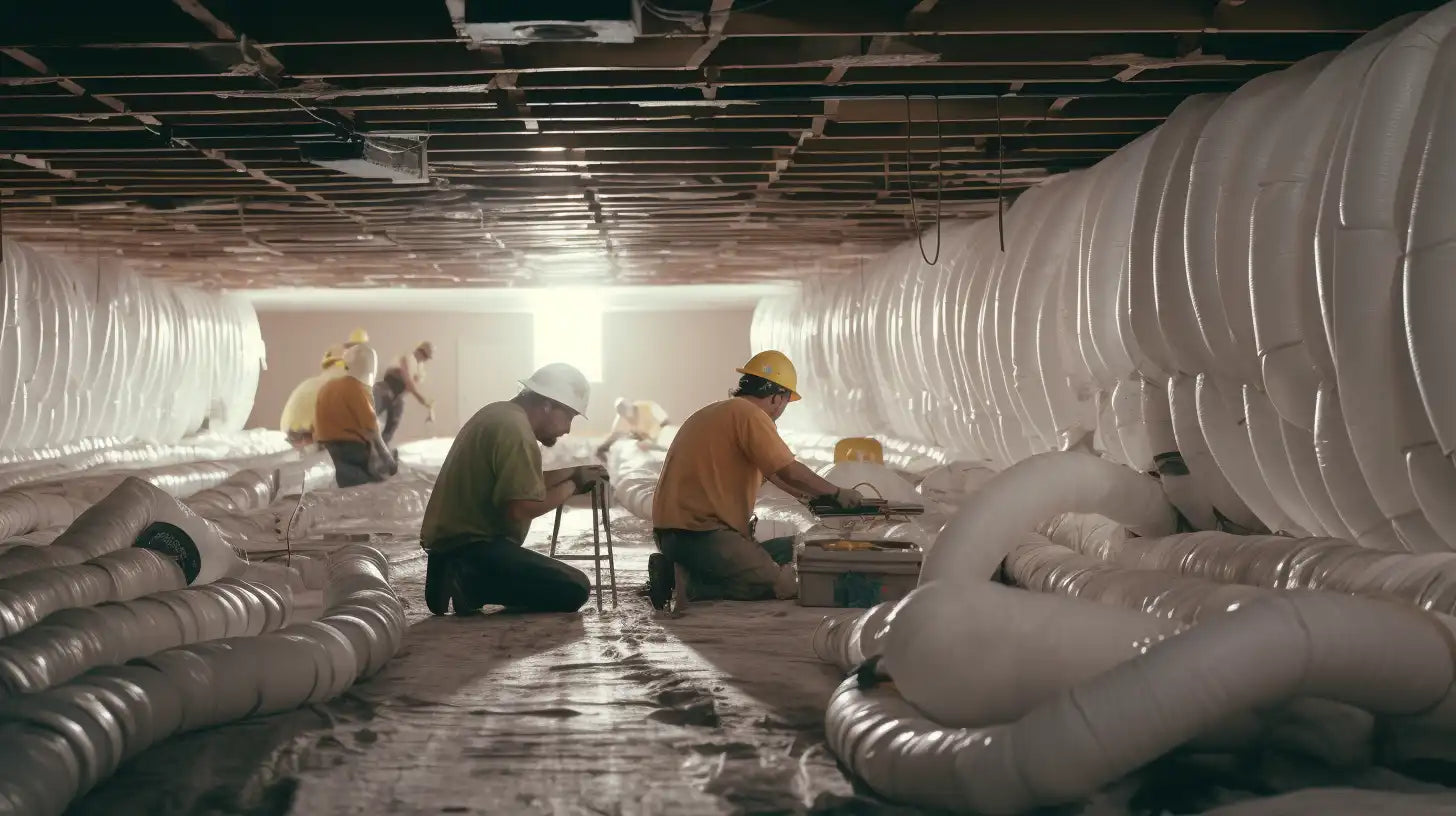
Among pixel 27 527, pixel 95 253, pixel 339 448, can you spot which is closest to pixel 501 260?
pixel 339 448

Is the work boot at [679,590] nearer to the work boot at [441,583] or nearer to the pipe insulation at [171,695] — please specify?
the work boot at [441,583]

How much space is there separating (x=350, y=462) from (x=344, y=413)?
1.29 feet

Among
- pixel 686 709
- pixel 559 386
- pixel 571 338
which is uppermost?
pixel 571 338

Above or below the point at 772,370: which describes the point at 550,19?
above

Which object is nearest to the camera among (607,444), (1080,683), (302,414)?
(1080,683)

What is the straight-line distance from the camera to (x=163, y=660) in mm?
3482

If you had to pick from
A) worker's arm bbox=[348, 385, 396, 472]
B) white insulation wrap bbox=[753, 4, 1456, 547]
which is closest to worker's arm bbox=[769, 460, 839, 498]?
white insulation wrap bbox=[753, 4, 1456, 547]

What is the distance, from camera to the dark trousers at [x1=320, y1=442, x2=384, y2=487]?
34.7 feet

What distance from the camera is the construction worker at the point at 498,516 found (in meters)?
5.50

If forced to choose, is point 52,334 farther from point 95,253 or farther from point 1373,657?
point 1373,657

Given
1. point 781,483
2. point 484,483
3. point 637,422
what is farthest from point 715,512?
point 637,422

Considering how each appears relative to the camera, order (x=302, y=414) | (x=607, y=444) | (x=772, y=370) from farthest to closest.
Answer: (x=607, y=444) < (x=302, y=414) < (x=772, y=370)

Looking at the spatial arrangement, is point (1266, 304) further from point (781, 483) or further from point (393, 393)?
point (393, 393)

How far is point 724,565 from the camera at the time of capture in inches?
232
